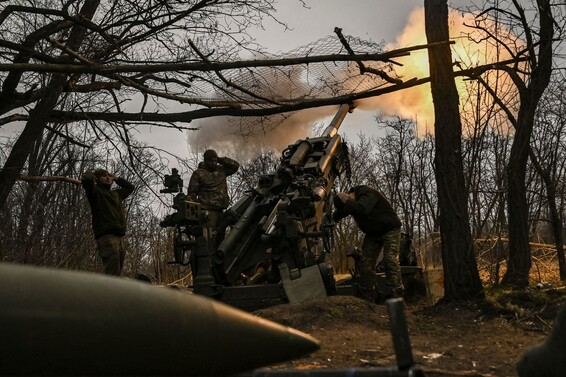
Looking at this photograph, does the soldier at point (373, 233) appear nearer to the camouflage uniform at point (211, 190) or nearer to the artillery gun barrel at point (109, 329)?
the camouflage uniform at point (211, 190)

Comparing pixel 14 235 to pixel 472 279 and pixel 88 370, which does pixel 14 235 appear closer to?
pixel 472 279

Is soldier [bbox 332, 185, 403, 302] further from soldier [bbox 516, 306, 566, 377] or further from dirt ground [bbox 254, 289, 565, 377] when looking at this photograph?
soldier [bbox 516, 306, 566, 377]

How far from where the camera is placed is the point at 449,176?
318 inches

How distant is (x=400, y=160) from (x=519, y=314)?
15.9m

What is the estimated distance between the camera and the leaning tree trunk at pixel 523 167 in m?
8.83

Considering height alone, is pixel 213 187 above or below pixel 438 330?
above

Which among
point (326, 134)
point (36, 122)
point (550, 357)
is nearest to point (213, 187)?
point (326, 134)

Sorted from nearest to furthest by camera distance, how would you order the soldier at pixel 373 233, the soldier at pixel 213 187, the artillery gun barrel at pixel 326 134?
the soldier at pixel 373 233, the soldier at pixel 213 187, the artillery gun barrel at pixel 326 134

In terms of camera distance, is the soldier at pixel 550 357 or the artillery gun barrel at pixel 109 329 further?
the soldier at pixel 550 357

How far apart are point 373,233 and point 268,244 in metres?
1.72

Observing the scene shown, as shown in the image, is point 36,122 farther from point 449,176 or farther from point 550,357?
point 550,357

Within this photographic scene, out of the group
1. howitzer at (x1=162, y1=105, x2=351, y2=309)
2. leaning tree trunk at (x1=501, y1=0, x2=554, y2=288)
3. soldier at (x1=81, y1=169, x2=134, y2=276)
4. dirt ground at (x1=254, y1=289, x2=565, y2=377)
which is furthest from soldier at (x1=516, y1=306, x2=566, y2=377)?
soldier at (x1=81, y1=169, x2=134, y2=276)

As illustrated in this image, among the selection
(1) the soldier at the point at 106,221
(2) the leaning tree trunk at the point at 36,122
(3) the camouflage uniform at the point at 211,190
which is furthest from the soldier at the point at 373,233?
(2) the leaning tree trunk at the point at 36,122

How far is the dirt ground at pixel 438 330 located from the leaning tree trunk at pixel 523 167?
130 cm
